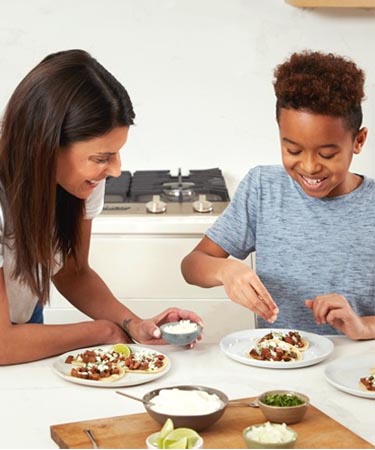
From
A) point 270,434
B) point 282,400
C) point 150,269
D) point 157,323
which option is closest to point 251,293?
point 157,323

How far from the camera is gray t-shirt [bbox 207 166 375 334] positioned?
2.24 m

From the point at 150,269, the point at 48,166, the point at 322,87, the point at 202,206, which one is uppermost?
the point at 322,87

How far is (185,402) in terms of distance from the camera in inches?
57.2

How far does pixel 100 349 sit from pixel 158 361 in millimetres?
157

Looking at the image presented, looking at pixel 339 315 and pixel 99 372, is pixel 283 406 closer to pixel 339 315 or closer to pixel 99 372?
pixel 99 372

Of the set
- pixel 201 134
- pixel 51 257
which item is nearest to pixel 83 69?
pixel 51 257

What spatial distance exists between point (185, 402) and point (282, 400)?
0.53ft

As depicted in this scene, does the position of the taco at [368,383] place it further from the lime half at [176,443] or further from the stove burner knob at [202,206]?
the stove burner knob at [202,206]

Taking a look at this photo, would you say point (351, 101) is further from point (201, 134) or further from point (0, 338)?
point (201, 134)

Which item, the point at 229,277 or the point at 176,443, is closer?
the point at 176,443

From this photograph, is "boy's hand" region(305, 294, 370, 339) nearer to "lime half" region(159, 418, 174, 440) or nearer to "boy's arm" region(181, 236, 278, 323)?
"boy's arm" region(181, 236, 278, 323)

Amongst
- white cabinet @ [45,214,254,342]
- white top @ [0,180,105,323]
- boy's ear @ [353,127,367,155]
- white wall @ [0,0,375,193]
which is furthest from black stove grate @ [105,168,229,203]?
boy's ear @ [353,127,367,155]

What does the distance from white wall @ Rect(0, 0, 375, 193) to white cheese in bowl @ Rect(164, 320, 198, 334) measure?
1.51m

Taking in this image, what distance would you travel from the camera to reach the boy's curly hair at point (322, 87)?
2002 mm
